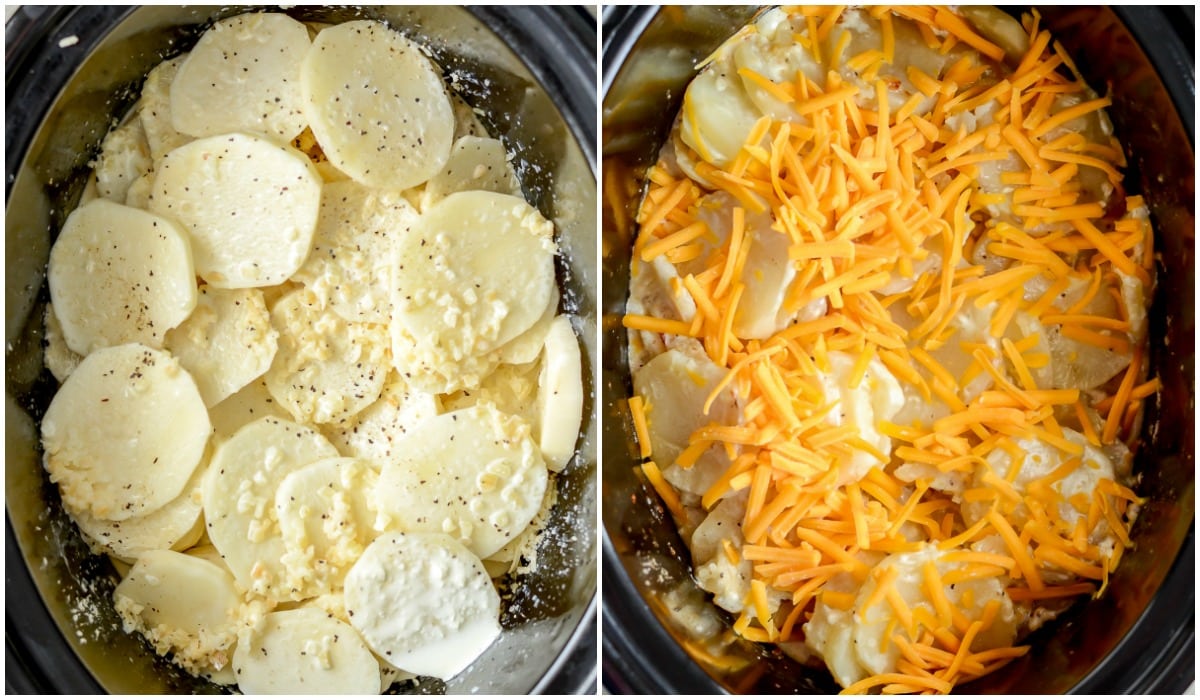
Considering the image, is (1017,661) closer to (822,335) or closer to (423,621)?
(822,335)

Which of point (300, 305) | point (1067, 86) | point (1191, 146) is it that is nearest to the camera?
point (1191, 146)

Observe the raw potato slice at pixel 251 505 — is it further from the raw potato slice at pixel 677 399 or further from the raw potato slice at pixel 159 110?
the raw potato slice at pixel 677 399

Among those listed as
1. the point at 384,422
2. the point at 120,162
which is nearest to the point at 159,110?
the point at 120,162

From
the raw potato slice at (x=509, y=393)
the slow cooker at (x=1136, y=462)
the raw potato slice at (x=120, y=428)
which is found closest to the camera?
the slow cooker at (x=1136, y=462)

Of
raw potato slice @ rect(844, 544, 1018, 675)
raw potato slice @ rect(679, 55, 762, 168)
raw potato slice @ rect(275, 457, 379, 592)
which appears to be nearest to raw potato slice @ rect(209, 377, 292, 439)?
raw potato slice @ rect(275, 457, 379, 592)

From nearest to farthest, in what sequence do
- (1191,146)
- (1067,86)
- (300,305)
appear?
1. (1191,146)
2. (1067,86)
3. (300,305)

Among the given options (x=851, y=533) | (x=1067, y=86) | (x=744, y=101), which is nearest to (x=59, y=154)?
(x=744, y=101)

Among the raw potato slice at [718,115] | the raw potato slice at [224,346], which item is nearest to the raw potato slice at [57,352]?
the raw potato slice at [224,346]

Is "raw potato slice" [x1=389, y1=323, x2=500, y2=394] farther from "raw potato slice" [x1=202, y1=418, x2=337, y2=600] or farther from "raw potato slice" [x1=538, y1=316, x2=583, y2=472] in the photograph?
"raw potato slice" [x1=202, y1=418, x2=337, y2=600]
